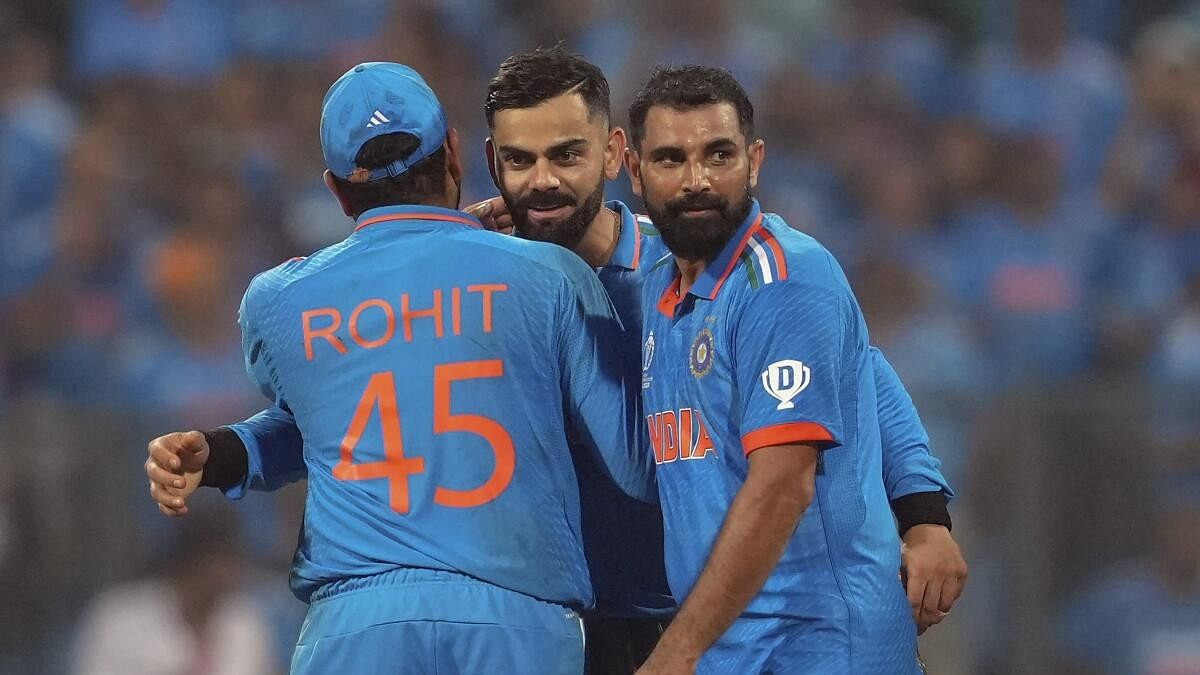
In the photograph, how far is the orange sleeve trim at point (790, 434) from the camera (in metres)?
3.18

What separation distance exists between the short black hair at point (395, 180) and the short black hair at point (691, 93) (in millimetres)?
474

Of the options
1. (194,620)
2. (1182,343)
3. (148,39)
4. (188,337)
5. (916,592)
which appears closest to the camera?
(916,592)

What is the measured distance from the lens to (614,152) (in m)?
4.12

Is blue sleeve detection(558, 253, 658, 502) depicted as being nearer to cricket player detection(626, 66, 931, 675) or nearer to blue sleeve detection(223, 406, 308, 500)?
cricket player detection(626, 66, 931, 675)

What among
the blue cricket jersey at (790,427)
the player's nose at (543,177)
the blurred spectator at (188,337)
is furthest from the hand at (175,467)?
the blurred spectator at (188,337)

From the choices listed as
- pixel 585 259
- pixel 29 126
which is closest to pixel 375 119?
pixel 585 259

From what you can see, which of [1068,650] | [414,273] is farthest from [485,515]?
[1068,650]

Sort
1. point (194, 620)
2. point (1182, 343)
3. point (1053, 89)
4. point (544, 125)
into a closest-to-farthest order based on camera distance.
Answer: point (544, 125)
point (194, 620)
point (1182, 343)
point (1053, 89)

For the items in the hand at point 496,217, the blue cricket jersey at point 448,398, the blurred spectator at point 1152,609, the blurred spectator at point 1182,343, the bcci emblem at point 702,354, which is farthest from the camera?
the blurred spectator at point 1182,343

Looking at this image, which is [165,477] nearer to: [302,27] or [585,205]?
[585,205]

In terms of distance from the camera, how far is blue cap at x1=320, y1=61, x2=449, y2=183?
3650 mm

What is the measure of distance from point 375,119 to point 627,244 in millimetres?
744

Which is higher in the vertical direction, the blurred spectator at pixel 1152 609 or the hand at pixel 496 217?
the hand at pixel 496 217

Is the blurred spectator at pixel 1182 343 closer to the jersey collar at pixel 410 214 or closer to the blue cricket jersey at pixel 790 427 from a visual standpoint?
the blue cricket jersey at pixel 790 427
